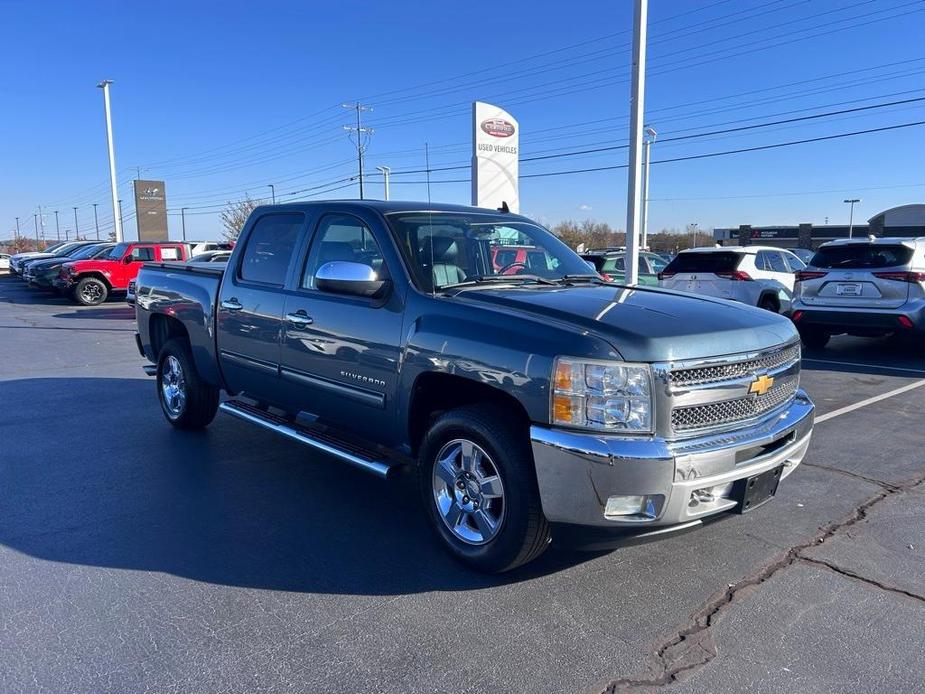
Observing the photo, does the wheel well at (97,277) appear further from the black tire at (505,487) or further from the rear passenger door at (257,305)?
the black tire at (505,487)

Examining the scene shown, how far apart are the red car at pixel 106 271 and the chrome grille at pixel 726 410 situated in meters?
19.6

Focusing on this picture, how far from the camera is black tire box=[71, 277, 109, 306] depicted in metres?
20.3

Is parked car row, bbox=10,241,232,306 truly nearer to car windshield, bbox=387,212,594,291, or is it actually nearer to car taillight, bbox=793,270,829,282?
car taillight, bbox=793,270,829,282

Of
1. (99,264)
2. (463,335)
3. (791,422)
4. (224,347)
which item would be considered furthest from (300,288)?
(99,264)

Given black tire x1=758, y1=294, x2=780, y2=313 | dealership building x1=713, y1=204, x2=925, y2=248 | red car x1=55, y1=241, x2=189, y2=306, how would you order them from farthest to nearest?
dealership building x1=713, y1=204, x2=925, y2=248
red car x1=55, y1=241, x2=189, y2=306
black tire x1=758, y1=294, x2=780, y2=313

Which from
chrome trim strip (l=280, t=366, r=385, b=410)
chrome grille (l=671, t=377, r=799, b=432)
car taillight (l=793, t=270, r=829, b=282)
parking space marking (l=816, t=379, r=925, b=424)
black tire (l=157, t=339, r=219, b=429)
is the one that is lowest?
parking space marking (l=816, t=379, r=925, b=424)

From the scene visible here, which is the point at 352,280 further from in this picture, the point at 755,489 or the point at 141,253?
the point at 141,253

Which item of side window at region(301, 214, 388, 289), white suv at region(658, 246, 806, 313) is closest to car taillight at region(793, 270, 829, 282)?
white suv at region(658, 246, 806, 313)

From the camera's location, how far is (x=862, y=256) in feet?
32.5

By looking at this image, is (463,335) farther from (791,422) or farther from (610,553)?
(791,422)

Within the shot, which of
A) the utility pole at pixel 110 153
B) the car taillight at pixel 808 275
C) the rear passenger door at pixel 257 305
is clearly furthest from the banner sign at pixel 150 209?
the rear passenger door at pixel 257 305

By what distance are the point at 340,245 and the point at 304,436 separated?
1.27 metres

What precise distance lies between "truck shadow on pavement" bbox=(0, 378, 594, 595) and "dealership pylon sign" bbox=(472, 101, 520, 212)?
10880 millimetres

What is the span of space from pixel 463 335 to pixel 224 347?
8.87ft
